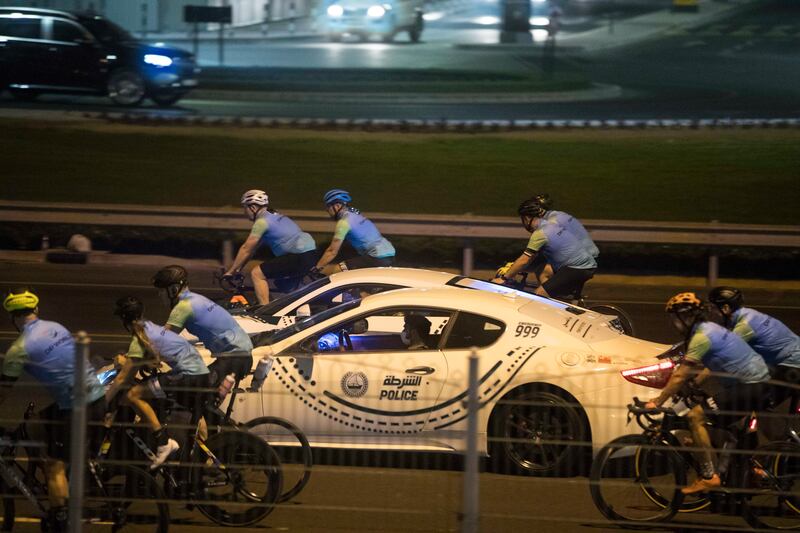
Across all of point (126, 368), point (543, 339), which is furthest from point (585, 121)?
point (126, 368)

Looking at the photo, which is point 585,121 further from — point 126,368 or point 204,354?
point 126,368

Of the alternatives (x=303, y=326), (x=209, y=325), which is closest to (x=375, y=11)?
(x=303, y=326)

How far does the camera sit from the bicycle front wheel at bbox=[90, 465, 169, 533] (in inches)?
269

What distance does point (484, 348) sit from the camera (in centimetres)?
880

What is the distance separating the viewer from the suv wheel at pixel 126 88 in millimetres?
28719

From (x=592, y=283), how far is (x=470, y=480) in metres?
12.1

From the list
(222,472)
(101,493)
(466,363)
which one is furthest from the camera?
(466,363)

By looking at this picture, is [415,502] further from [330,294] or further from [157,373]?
[330,294]

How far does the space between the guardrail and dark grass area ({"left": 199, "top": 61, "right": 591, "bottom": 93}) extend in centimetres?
1602

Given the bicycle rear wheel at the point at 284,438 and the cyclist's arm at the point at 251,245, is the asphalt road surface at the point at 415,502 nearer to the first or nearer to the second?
the bicycle rear wheel at the point at 284,438

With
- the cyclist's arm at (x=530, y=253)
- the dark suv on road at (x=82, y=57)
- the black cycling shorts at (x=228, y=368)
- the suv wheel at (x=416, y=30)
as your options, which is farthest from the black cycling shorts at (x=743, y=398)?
the suv wheel at (x=416, y=30)

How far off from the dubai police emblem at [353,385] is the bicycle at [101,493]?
1.96 meters

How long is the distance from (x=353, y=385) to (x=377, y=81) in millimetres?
28192

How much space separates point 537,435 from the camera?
8.42m
